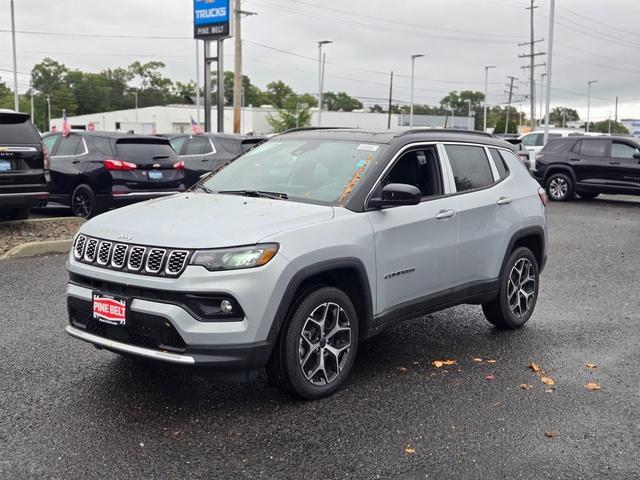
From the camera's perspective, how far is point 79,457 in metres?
3.84

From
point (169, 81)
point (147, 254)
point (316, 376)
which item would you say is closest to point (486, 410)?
point (316, 376)

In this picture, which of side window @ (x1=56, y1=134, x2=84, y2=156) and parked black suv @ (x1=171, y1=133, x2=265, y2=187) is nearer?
side window @ (x1=56, y1=134, x2=84, y2=156)

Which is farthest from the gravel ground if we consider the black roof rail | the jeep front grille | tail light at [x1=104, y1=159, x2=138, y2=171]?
the black roof rail

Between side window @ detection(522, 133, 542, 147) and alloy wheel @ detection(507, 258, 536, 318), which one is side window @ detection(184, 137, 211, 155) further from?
side window @ detection(522, 133, 542, 147)

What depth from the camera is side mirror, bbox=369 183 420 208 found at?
16.0ft

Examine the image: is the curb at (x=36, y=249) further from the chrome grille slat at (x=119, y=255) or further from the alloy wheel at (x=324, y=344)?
the alloy wheel at (x=324, y=344)

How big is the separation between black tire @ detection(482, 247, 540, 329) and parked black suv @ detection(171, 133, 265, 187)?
368 inches

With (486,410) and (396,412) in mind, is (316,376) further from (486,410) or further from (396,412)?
(486,410)

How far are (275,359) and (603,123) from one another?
15027 centimetres

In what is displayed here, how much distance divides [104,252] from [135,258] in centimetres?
Result: 30

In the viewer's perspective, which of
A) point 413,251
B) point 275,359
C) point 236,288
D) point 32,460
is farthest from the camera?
point 413,251

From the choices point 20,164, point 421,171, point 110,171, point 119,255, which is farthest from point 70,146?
point 119,255

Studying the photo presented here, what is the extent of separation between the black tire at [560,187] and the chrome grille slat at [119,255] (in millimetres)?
16766

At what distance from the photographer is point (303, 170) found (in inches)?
213
